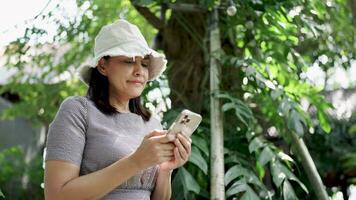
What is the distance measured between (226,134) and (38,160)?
4.85m

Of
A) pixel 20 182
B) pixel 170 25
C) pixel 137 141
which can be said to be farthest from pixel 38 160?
pixel 137 141

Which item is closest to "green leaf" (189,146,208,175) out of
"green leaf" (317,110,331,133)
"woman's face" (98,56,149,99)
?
"green leaf" (317,110,331,133)

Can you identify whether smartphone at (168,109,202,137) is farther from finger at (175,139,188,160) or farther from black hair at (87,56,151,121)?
black hair at (87,56,151,121)

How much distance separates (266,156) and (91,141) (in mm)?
1393

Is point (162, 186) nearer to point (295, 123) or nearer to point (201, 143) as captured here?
point (201, 143)

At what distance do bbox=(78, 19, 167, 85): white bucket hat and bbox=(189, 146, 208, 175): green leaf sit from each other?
894mm

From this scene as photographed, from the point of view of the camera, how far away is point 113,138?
1638mm

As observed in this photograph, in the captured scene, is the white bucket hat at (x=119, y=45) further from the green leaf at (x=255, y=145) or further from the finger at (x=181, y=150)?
the green leaf at (x=255, y=145)

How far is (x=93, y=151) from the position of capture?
1604 mm

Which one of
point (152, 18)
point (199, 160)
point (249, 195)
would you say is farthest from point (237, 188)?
point (152, 18)

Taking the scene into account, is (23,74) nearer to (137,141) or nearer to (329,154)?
(329,154)

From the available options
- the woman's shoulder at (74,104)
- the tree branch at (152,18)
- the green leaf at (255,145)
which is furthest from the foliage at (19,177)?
the woman's shoulder at (74,104)

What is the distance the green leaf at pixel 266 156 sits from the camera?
9.23 ft

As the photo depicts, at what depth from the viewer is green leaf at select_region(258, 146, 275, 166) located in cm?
281
